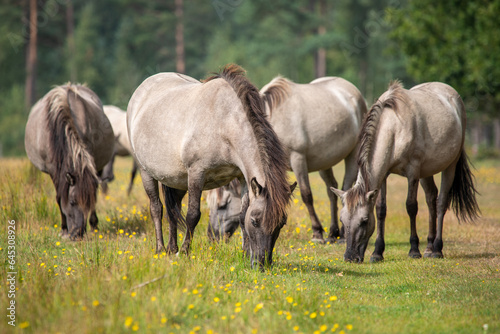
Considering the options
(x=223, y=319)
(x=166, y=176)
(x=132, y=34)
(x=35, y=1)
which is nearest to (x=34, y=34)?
(x=35, y=1)

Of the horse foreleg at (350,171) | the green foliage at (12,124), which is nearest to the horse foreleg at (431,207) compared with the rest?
the horse foreleg at (350,171)

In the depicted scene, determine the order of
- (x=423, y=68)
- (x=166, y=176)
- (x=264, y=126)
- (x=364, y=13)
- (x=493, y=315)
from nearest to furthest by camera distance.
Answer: (x=493, y=315) < (x=264, y=126) < (x=166, y=176) < (x=423, y=68) < (x=364, y=13)

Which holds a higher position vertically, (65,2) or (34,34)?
(65,2)

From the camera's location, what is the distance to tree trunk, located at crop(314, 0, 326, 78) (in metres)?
39.7

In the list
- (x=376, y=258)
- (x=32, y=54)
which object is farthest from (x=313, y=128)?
(x=32, y=54)

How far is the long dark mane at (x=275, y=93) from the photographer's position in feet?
27.0

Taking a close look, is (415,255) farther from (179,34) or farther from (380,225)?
(179,34)

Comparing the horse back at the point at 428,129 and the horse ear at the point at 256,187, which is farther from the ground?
the horse back at the point at 428,129

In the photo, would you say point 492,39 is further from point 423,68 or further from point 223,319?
point 223,319

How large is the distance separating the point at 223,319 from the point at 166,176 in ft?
8.80

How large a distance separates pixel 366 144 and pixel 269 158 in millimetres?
1898

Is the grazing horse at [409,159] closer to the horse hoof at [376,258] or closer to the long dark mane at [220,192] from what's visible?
the horse hoof at [376,258]

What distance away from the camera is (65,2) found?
40.0 meters

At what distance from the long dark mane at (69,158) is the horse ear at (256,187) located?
3452 millimetres
